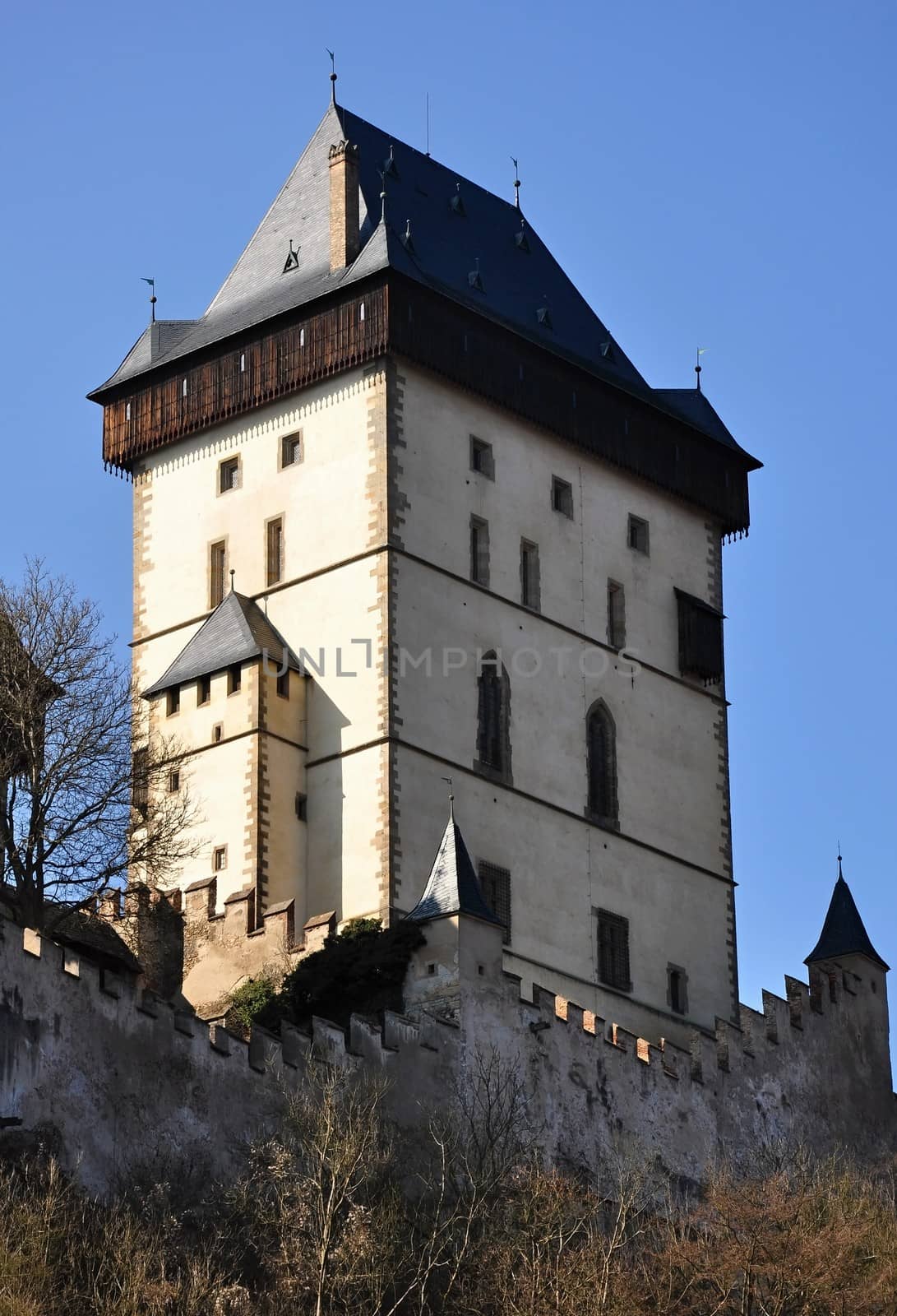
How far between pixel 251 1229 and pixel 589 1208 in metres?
5.67

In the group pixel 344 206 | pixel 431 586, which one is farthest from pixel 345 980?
pixel 344 206

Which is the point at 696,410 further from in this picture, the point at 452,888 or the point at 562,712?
the point at 452,888

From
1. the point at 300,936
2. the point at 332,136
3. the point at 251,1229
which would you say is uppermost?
the point at 332,136

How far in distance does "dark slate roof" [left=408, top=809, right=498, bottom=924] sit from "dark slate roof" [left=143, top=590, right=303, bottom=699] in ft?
21.0

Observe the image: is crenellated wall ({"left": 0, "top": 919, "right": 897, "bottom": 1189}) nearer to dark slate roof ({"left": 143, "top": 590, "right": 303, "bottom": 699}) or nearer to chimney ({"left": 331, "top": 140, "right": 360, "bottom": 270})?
dark slate roof ({"left": 143, "top": 590, "right": 303, "bottom": 699})

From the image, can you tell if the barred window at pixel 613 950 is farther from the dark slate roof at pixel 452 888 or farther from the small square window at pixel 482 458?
the small square window at pixel 482 458

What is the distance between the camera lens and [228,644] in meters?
57.3

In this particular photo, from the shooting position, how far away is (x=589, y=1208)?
46.8 meters

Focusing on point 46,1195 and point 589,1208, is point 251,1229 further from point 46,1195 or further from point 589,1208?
point 589,1208

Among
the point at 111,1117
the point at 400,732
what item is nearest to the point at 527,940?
the point at 400,732

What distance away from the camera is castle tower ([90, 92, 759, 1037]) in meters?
56.1

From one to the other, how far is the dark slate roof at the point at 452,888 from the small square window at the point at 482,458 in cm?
909

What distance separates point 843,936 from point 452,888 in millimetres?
10093

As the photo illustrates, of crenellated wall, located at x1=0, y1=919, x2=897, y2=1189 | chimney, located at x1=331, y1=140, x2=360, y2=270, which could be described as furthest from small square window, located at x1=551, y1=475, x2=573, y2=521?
crenellated wall, located at x1=0, y1=919, x2=897, y2=1189
